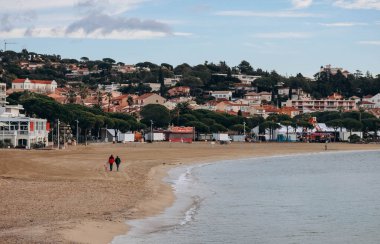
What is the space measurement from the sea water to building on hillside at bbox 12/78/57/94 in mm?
125263

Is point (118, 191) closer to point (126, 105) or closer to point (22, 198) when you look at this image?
point (22, 198)

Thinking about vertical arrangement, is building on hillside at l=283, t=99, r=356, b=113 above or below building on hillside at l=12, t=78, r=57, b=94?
below

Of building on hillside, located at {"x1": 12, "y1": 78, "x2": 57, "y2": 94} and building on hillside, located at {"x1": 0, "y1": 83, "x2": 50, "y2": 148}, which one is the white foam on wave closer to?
building on hillside, located at {"x1": 0, "y1": 83, "x2": 50, "y2": 148}

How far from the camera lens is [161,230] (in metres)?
20.9

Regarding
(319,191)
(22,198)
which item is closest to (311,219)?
(22,198)

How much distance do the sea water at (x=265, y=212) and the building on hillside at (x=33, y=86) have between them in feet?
411

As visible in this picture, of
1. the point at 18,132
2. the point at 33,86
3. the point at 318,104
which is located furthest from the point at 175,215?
the point at 318,104

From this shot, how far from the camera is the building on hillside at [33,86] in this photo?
165375mm

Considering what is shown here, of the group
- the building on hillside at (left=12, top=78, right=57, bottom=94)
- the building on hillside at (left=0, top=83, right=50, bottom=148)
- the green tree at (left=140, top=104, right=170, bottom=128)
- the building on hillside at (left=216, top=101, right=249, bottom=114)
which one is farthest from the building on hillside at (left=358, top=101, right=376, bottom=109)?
the building on hillside at (left=0, top=83, right=50, bottom=148)

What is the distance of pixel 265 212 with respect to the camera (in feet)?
86.0

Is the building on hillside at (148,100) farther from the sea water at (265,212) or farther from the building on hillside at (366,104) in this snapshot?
the sea water at (265,212)

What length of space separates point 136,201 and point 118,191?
8.25 feet

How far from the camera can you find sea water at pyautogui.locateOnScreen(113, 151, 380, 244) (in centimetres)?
2055

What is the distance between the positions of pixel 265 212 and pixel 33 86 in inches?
5877
